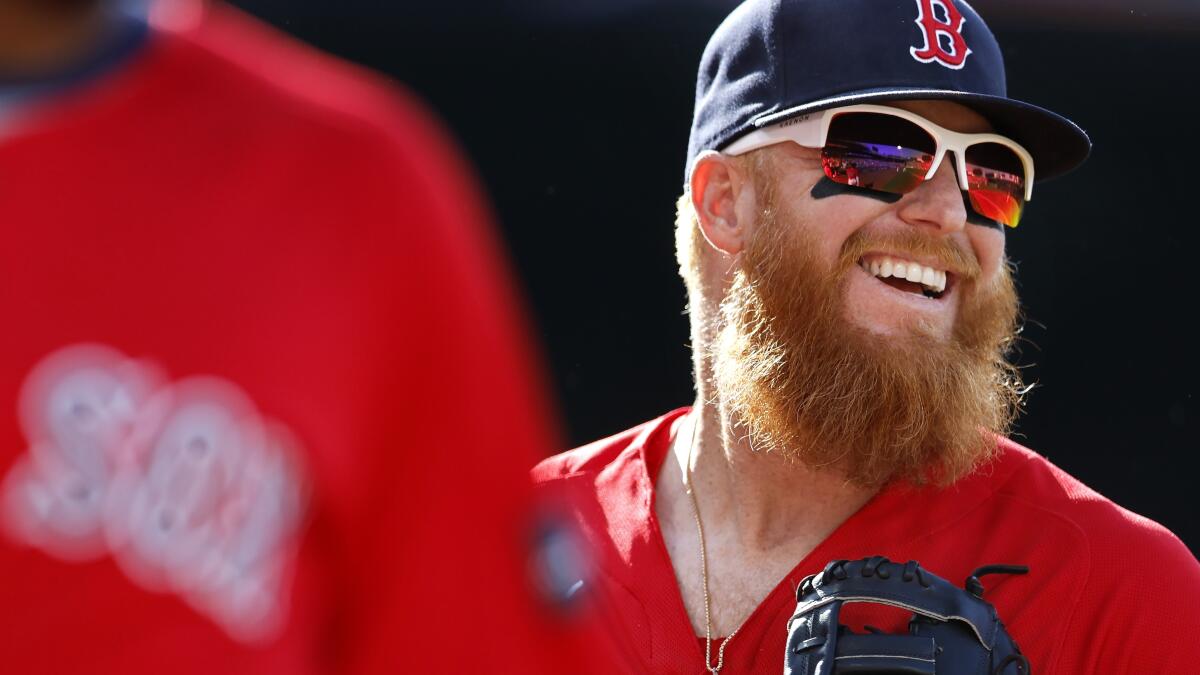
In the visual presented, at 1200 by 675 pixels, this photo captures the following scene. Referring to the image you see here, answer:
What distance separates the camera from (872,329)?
6.37 ft

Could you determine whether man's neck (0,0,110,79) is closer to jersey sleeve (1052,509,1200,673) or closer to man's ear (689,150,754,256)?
jersey sleeve (1052,509,1200,673)

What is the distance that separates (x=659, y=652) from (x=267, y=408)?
1.31 meters

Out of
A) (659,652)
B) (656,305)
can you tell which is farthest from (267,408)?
(656,305)

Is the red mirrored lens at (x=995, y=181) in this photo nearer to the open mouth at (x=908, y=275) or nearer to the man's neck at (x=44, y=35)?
the open mouth at (x=908, y=275)

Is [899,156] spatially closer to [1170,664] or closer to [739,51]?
[739,51]

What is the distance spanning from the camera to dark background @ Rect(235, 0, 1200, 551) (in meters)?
3.00

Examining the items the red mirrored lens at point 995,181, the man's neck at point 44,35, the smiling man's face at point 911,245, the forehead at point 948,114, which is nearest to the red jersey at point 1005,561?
the smiling man's face at point 911,245

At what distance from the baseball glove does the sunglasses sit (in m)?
0.54

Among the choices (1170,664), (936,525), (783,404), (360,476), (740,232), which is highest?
(360,476)

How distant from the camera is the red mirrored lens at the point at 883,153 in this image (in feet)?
6.27

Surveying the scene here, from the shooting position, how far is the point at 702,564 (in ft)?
6.37

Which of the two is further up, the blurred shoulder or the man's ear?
the blurred shoulder

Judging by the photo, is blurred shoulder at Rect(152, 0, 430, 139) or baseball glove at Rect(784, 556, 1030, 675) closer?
blurred shoulder at Rect(152, 0, 430, 139)

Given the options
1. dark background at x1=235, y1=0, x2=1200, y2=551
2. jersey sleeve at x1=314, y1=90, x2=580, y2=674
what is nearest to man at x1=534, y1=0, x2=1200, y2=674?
dark background at x1=235, y1=0, x2=1200, y2=551
